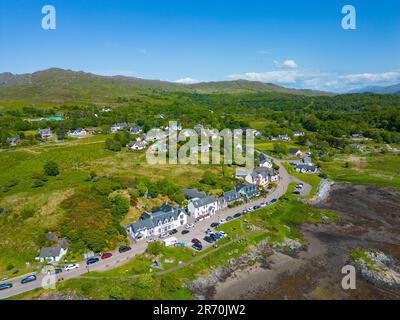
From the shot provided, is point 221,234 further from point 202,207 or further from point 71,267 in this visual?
point 71,267

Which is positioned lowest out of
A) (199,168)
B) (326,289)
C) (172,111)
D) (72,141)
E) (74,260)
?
(326,289)

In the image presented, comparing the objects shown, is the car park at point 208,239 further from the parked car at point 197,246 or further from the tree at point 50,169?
the tree at point 50,169

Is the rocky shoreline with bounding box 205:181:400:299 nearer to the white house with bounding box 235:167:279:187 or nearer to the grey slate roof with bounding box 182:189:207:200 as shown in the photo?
the white house with bounding box 235:167:279:187

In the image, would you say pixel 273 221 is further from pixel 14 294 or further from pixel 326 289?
pixel 14 294

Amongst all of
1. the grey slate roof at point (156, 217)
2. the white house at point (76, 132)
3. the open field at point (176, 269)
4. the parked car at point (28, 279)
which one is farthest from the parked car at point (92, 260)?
the white house at point (76, 132)

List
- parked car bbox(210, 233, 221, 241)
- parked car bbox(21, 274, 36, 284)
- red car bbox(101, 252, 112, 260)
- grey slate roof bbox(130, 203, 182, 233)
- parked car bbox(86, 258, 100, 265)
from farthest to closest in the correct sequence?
grey slate roof bbox(130, 203, 182, 233)
parked car bbox(210, 233, 221, 241)
red car bbox(101, 252, 112, 260)
parked car bbox(86, 258, 100, 265)
parked car bbox(21, 274, 36, 284)

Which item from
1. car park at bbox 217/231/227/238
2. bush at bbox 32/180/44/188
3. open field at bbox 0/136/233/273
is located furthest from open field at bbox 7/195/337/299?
bush at bbox 32/180/44/188

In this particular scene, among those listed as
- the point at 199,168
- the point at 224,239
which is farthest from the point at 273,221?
the point at 199,168
